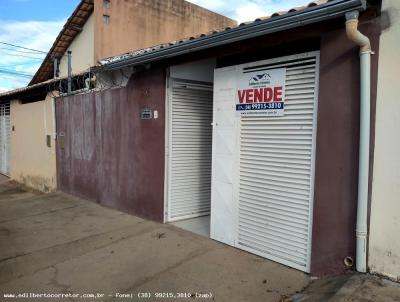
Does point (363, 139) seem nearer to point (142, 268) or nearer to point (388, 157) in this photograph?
point (388, 157)

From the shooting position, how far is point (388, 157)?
11.7ft

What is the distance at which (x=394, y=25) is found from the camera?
348 centimetres

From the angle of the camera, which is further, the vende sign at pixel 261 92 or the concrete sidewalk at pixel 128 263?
the vende sign at pixel 261 92

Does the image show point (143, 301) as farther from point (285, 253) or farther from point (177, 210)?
point (177, 210)

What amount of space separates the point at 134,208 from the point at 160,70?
9.16ft

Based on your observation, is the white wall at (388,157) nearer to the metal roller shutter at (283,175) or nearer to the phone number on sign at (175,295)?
the metal roller shutter at (283,175)

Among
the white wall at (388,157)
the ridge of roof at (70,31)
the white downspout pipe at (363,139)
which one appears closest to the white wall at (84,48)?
the ridge of roof at (70,31)

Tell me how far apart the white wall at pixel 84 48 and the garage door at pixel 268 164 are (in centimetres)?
992

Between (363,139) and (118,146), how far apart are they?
536 centimetres

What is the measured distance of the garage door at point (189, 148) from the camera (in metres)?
6.67

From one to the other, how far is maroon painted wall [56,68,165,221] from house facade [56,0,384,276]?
37 mm

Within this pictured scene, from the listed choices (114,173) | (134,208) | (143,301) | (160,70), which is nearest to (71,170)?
(114,173)

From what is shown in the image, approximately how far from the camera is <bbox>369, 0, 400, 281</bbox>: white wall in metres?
3.49

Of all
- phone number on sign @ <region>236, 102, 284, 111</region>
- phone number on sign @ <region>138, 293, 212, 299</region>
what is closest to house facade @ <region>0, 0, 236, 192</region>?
phone number on sign @ <region>236, 102, 284, 111</region>
